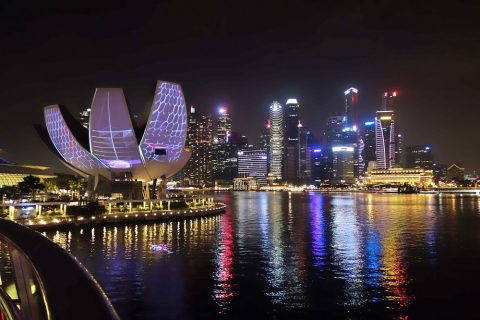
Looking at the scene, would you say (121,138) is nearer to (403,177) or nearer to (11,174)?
(11,174)

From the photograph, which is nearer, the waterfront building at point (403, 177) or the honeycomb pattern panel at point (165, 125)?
the honeycomb pattern panel at point (165, 125)

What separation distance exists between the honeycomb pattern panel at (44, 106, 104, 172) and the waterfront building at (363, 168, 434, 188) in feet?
480

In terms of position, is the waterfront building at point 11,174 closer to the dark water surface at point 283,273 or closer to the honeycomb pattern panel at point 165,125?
the honeycomb pattern panel at point 165,125

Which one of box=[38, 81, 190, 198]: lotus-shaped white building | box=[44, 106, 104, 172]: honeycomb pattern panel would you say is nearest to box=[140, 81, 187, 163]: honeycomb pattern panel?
box=[38, 81, 190, 198]: lotus-shaped white building

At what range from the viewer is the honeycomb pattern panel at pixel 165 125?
111 feet

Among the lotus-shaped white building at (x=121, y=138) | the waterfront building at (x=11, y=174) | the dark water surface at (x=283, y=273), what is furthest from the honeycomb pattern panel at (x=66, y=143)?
the waterfront building at (x=11, y=174)

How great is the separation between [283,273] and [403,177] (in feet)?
558

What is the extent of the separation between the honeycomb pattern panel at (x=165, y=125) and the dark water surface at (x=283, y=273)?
12783 millimetres

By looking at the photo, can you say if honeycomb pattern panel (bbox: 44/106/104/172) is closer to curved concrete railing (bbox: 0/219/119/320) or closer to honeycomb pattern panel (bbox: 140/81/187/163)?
honeycomb pattern panel (bbox: 140/81/187/163)

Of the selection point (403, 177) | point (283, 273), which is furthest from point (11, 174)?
point (403, 177)

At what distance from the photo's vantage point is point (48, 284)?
6.29 feet

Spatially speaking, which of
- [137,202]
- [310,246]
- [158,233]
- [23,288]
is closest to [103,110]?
[137,202]

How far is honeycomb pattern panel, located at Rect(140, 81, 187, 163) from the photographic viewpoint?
33.8m

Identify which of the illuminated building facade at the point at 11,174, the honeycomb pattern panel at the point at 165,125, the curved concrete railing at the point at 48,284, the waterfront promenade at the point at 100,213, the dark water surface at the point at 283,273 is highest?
the honeycomb pattern panel at the point at 165,125
